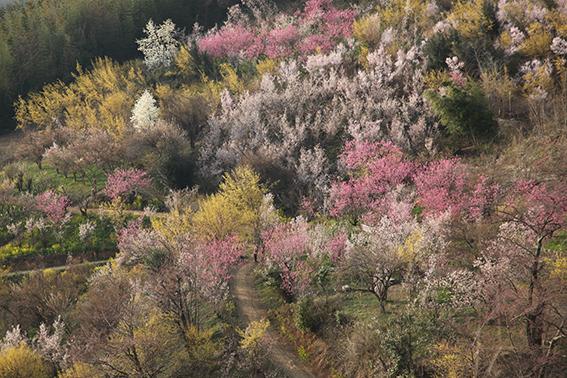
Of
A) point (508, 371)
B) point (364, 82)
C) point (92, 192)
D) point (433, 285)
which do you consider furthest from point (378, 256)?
point (92, 192)

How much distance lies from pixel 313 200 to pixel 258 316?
637 inches

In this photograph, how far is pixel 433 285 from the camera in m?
23.9

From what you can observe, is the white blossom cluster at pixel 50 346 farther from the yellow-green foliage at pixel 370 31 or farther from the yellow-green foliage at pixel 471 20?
the yellow-green foliage at pixel 370 31

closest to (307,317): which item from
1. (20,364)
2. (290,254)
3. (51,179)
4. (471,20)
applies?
(290,254)

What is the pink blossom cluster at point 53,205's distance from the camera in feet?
165

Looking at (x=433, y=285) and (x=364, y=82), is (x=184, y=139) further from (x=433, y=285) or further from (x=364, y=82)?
(x=433, y=285)

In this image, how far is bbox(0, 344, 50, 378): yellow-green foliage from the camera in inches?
1069

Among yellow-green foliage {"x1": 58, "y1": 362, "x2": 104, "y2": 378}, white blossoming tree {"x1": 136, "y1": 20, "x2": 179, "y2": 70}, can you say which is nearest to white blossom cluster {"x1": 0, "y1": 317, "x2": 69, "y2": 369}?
yellow-green foliage {"x1": 58, "y1": 362, "x2": 104, "y2": 378}

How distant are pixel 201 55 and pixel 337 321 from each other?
61.0 m

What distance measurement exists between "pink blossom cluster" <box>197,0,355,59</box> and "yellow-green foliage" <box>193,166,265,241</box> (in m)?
34.7

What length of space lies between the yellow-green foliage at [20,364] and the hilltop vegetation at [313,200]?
18 centimetres

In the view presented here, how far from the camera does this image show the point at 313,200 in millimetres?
46156

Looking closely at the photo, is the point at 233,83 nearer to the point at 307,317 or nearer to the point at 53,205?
the point at 53,205

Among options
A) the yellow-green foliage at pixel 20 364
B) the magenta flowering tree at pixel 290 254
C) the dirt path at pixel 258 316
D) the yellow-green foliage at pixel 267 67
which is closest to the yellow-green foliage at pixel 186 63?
the yellow-green foliage at pixel 267 67
